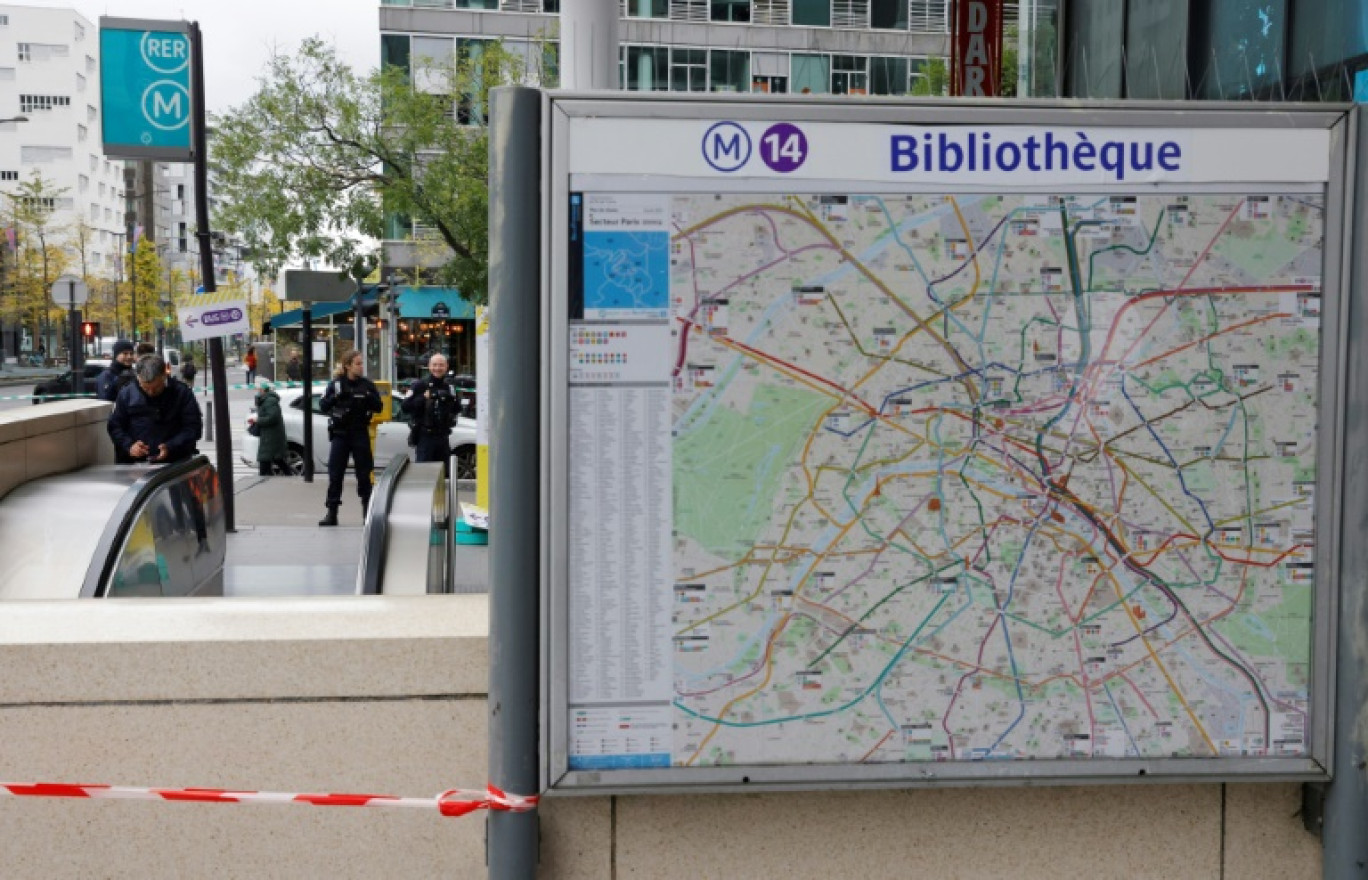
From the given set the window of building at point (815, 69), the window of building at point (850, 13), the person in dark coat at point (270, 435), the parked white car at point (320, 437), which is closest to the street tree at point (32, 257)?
the window of building at point (815, 69)

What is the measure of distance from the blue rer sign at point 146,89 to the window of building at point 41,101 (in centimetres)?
10565

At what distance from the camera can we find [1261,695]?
10.3 feet

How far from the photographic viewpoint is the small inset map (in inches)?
116

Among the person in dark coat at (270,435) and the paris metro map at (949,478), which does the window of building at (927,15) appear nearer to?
the person in dark coat at (270,435)

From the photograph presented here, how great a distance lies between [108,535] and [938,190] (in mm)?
4605

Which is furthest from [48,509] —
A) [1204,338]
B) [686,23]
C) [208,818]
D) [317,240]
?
[686,23]

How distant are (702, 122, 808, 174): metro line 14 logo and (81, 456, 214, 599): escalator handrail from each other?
13.6ft

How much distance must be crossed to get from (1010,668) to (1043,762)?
0.23 metres

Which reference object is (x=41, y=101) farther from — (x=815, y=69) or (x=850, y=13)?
(x=815, y=69)

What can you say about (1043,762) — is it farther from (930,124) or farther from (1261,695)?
(930,124)

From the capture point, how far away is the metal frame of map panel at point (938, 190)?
293 centimetres

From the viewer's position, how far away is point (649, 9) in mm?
46188

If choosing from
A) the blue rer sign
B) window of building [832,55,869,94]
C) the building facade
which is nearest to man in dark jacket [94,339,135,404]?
the blue rer sign

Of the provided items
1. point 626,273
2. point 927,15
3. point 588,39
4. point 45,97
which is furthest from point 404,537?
point 45,97
